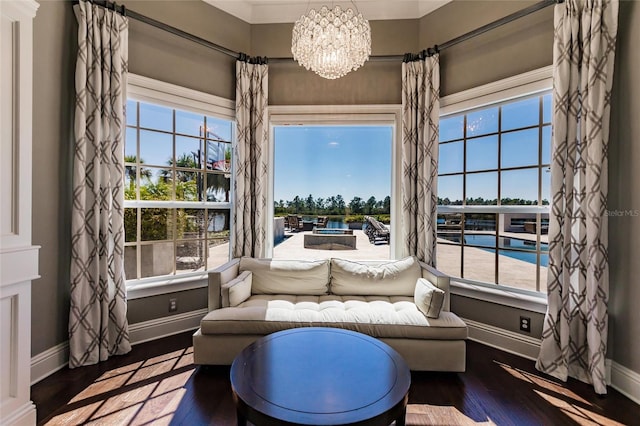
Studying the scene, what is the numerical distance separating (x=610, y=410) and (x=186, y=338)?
3222mm

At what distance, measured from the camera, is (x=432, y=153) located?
9.43 ft

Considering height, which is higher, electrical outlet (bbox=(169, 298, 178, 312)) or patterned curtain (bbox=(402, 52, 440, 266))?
patterned curtain (bbox=(402, 52, 440, 266))

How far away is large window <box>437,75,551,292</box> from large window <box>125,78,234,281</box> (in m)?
2.42

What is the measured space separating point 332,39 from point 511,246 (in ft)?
7.69

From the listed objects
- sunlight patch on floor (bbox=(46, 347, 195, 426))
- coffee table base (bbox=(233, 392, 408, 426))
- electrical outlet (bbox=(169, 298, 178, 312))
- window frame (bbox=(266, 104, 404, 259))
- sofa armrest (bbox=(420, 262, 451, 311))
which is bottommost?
sunlight patch on floor (bbox=(46, 347, 195, 426))

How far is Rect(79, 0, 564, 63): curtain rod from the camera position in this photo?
90.6 inches

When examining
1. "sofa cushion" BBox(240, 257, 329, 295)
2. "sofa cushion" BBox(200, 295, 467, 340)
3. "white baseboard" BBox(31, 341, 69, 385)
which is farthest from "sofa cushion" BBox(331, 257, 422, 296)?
"white baseboard" BBox(31, 341, 69, 385)

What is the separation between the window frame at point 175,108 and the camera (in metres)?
2.62

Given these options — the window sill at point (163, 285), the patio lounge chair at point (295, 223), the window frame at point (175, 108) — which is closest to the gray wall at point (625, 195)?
the patio lounge chair at point (295, 223)

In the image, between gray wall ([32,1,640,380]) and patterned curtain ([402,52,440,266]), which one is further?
patterned curtain ([402,52,440,266])

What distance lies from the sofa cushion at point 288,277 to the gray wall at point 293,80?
28.6 inches

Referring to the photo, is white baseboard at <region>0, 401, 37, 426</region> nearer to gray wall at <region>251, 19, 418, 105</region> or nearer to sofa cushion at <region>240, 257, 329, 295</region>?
sofa cushion at <region>240, 257, 329, 295</region>

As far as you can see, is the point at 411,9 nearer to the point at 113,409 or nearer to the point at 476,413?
the point at 476,413

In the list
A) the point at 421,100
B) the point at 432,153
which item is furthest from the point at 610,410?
the point at 421,100
